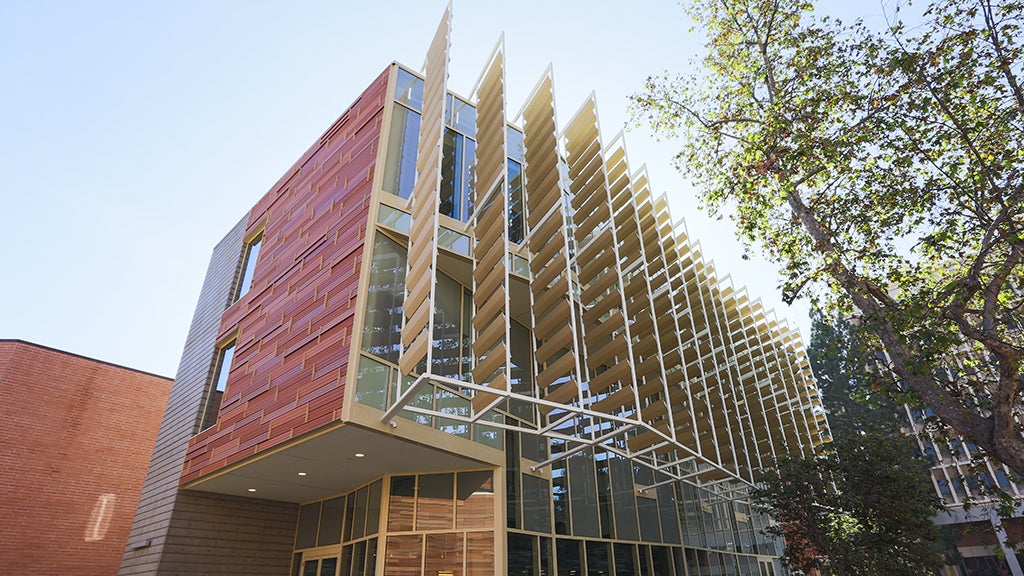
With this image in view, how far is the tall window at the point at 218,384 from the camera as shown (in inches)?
516

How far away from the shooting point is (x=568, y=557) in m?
11.0

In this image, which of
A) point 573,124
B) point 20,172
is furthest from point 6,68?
point 573,124

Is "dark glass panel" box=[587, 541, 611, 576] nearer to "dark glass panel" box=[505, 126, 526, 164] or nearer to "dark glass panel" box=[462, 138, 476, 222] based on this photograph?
"dark glass panel" box=[462, 138, 476, 222]

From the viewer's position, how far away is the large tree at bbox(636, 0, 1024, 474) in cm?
800

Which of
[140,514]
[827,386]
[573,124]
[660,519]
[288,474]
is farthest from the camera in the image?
[827,386]

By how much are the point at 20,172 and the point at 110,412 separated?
26.6 ft

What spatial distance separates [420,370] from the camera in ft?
32.7

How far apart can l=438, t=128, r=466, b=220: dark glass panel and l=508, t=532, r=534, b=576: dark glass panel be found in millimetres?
6548

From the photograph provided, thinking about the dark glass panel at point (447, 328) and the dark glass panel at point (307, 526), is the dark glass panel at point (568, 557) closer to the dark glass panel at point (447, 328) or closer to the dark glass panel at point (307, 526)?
the dark glass panel at point (447, 328)

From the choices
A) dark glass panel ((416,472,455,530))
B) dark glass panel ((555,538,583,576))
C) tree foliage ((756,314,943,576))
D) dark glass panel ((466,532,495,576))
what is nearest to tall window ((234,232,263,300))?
dark glass panel ((416,472,455,530))

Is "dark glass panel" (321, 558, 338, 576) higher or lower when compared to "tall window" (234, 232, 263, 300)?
lower

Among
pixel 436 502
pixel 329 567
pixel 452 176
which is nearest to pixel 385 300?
pixel 452 176

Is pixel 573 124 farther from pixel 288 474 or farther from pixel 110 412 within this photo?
pixel 110 412

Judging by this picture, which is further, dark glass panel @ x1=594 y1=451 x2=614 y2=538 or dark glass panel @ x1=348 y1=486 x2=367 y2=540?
dark glass panel @ x1=594 y1=451 x2=614 y2=538
